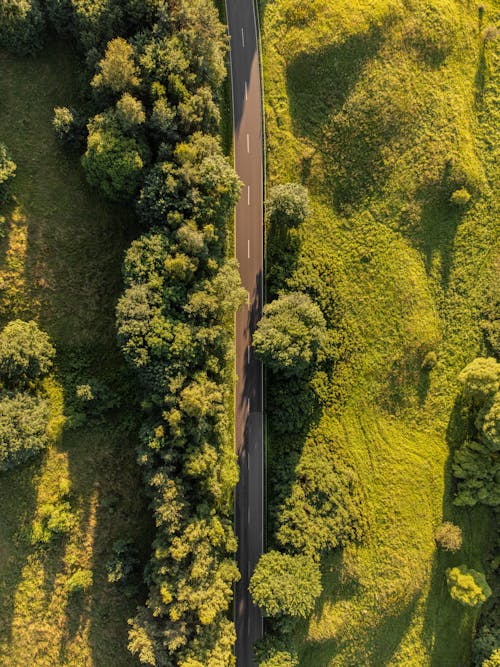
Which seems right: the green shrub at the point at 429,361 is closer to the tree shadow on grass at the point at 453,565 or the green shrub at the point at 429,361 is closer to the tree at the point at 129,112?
the tree shadow on grass at the point at 453,565

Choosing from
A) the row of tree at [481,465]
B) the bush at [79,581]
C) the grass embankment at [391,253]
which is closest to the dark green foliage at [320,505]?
the grass embankment at [391,253]

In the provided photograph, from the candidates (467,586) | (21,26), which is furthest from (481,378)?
(21,26)

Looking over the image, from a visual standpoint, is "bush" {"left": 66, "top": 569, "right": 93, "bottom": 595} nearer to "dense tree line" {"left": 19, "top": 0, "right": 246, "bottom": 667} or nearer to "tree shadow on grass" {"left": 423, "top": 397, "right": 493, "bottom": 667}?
"dense tree line" {"left": 19, "top": 0, "right": 246, "bottom": 667}

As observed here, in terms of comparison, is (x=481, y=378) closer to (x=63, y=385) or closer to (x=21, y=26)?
(x=63, y=385)

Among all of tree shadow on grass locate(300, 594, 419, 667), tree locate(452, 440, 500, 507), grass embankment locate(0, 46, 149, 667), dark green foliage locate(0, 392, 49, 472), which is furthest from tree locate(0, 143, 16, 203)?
tree locate(452, 440, 500, 507)

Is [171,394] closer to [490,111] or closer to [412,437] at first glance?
[412,437]

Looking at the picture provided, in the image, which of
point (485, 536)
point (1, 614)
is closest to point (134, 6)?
point (1, 614)
